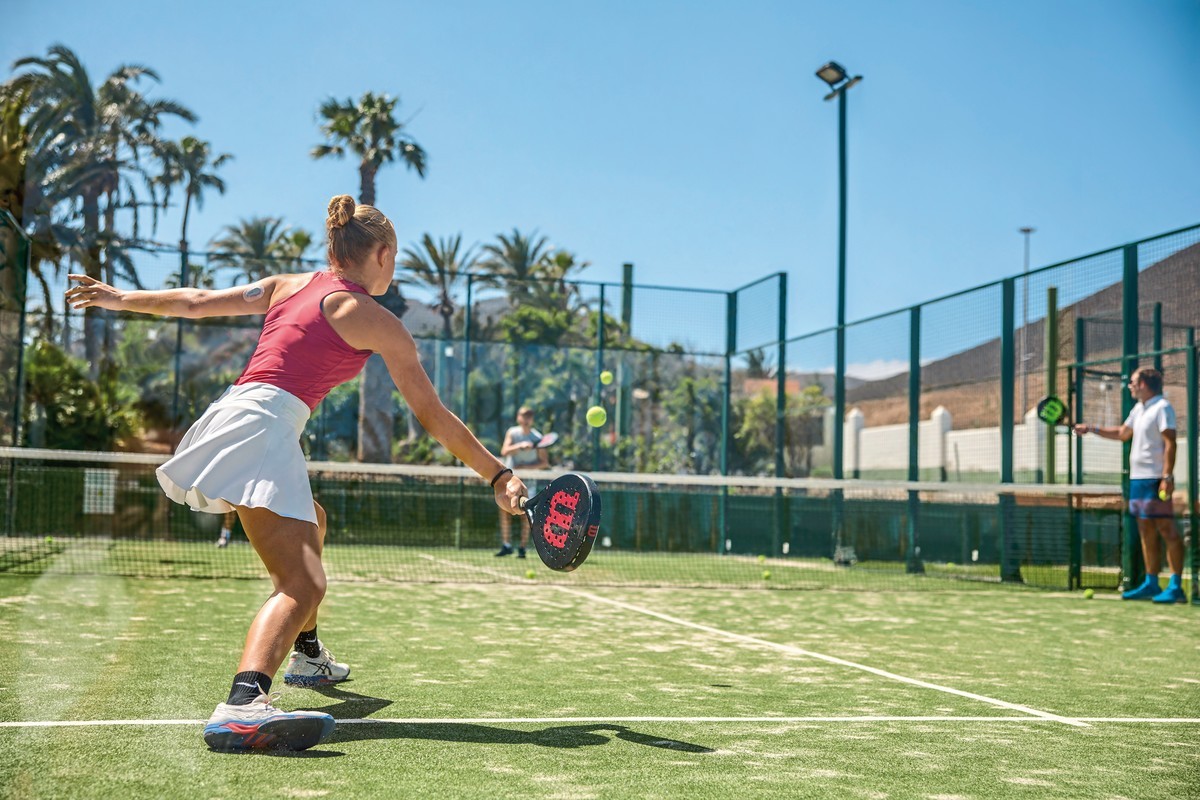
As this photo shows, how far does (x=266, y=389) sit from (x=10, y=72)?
30.7m

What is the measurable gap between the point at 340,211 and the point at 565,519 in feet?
3.80

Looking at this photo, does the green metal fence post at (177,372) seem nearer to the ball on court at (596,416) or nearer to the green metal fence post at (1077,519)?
the ball on court at (596,416)

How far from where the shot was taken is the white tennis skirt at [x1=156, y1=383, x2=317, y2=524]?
11.0ft

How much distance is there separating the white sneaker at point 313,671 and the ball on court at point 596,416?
12.3 m

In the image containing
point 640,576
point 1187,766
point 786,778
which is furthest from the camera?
point 640,576

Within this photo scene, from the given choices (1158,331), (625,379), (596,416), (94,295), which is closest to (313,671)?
(94,295)

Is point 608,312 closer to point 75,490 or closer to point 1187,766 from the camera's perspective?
point 75,490

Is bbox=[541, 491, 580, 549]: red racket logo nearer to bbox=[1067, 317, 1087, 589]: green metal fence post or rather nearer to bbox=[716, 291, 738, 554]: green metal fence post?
bbox=[1067, 317, 1087, 589]: green metal fence post

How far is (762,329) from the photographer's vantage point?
679 inches

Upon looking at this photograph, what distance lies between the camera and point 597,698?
4250mm

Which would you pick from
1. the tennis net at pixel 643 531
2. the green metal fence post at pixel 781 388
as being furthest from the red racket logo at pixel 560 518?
the green metal fence post at pixel 781 388

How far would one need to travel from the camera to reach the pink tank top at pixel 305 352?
11.6 feet

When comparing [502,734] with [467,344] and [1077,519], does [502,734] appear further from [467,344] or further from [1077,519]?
[467,344]

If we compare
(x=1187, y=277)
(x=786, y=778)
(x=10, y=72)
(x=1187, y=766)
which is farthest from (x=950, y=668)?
(x=10, y=72)
